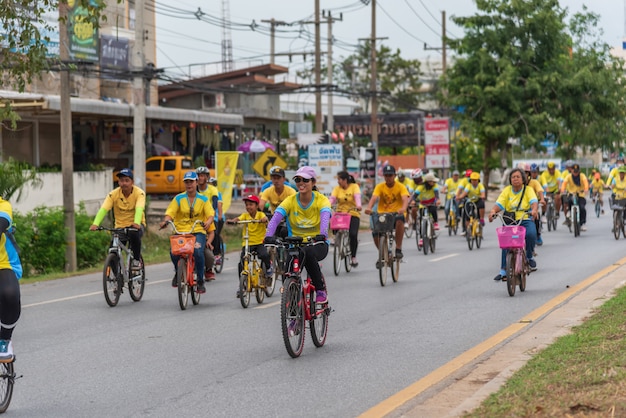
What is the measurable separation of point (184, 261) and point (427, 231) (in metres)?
11.2

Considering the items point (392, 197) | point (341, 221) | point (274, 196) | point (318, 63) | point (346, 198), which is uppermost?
point (318, 63)

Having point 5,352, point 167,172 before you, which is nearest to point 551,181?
point 167,172

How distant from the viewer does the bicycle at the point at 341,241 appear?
20.0 m

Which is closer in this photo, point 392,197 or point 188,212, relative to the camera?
point 188,212

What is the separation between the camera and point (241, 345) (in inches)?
461

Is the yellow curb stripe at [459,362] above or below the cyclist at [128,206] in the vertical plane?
below

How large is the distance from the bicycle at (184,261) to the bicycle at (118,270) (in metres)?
0.94

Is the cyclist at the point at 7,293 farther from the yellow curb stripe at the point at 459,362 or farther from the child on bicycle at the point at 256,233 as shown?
the child on bicycle at the point at 256,233

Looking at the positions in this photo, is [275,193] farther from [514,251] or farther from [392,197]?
[514,251]

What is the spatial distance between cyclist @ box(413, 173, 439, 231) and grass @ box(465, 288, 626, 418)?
49.8ft

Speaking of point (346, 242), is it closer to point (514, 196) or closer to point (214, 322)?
point (514, 196)

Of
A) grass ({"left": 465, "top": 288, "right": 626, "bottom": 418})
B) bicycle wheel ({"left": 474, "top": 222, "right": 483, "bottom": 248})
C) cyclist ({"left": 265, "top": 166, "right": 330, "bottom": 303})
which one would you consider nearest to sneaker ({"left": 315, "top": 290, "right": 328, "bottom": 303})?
cyclist ({"left": 265, "top": 166, "right": 330, "bottom": 303})

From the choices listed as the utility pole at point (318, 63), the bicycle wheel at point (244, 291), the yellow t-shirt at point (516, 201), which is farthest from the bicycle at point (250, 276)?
the utility pole at point (318, 63)

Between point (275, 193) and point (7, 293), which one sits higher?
point (275, 193)
